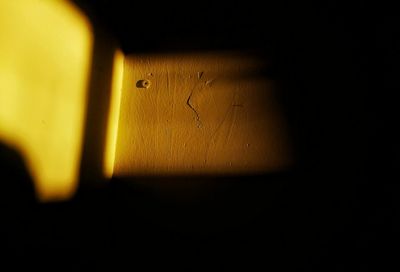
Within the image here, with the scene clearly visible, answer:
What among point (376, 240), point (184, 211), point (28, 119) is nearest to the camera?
point (28, 119)

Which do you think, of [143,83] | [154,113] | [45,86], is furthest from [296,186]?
[45,86]

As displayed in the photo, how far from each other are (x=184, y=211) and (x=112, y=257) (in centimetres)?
30

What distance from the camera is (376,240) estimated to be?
926 millimetres

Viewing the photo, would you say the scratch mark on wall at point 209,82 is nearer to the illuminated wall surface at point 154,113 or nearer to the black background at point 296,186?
the illuminated wall surface at point 154,113

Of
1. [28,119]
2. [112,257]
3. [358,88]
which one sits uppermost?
[358,88]

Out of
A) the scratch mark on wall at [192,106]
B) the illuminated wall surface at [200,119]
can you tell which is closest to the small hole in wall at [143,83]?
the illuminated wall surface at [200,119]

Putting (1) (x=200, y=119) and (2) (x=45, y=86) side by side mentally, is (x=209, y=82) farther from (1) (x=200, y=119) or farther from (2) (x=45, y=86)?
(2) (x=45, y=86)

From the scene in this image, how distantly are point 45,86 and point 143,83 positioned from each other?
Result: 1.46ft

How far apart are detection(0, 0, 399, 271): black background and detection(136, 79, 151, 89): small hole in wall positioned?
0.21 metres

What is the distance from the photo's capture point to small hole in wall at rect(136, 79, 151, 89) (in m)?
1.15

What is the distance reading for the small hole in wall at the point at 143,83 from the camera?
1146 mm

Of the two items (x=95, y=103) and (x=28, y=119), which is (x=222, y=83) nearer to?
(x=95, y=103)

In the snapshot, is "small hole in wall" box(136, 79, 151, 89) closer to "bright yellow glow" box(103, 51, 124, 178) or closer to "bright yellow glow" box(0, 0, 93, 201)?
"bright yellow glow" box(103, 51, 124, 178)

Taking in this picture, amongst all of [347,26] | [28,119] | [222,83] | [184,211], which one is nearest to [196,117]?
[222,83]
